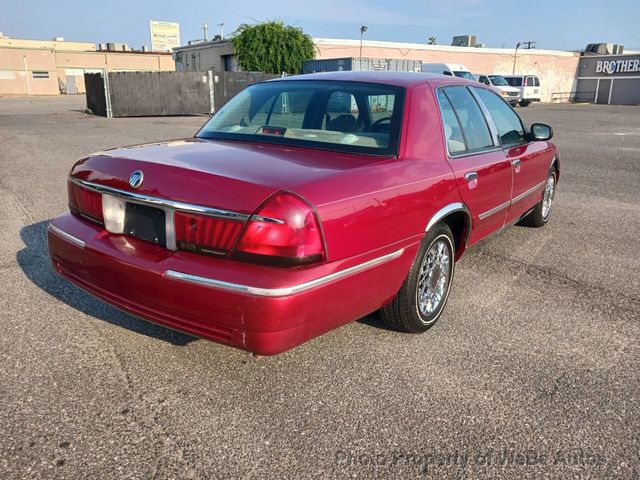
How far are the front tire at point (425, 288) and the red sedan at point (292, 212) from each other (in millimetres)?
13

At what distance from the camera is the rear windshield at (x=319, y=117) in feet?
11.0

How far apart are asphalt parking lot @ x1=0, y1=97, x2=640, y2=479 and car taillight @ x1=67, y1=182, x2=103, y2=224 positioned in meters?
0.76

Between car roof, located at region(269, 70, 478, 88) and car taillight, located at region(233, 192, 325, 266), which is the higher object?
car roof, located at region(269, 70, 478, 88)

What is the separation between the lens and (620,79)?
Answer: 47.6 meters

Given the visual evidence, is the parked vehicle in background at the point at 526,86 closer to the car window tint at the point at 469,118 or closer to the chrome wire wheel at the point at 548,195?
the chrome wire wheel at the point at 548,195

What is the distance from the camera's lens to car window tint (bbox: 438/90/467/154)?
3689 millimetres

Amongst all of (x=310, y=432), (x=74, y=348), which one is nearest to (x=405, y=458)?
(x=310, y=432)

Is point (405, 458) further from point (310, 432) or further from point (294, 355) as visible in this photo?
point (294, 355)

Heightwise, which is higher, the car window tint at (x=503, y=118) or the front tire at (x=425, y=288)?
the car window tint at (x=503, y=118)

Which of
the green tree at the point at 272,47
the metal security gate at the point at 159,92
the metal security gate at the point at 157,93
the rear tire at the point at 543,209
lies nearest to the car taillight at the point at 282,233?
the rear tire at the point at 543,209

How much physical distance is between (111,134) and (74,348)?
1483 centimetres

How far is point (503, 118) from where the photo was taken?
4.81 m

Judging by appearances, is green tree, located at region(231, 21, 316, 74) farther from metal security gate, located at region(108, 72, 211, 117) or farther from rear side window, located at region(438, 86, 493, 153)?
rear side window, located at region(438, 86, 493, 153)

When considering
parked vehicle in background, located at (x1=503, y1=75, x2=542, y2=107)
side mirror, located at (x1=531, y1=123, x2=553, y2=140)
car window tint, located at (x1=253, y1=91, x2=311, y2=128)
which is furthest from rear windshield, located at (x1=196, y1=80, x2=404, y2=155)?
parked vehicle in background, located at (x1=503, y1=75, x2=542, y2=107)
